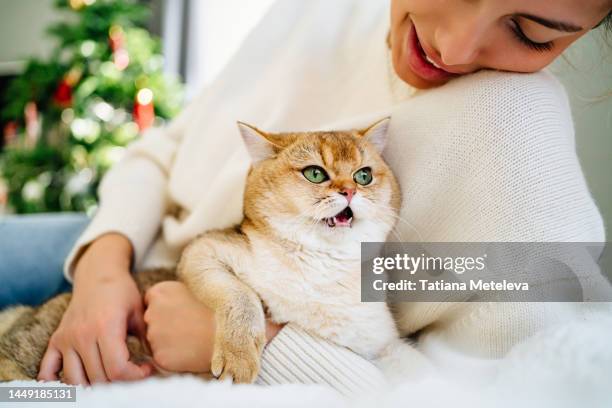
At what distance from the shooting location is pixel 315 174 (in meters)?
0.87

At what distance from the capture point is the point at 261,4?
2.93 metres

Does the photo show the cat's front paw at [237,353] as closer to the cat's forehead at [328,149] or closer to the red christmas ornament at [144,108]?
the cat's forehead at [328,149]

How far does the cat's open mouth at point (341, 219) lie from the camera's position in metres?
0.81

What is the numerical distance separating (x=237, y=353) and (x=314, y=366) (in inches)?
5.6

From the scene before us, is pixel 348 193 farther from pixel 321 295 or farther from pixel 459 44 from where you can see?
pixel 459 44

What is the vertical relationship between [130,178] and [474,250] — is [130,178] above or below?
below

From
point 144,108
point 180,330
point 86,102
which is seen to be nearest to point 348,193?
point 180,330

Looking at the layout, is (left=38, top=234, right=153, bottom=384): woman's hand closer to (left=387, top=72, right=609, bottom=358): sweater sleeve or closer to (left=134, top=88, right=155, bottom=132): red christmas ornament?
(left=387, top=72, right=609, bottom=358): sweater sleeve

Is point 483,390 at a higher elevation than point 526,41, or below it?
below

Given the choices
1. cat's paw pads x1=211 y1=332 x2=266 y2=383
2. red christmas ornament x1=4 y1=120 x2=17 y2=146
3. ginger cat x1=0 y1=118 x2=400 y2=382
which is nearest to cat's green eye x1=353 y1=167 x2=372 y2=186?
ginger cat x1=0 y1=118 x2=400 y2=382

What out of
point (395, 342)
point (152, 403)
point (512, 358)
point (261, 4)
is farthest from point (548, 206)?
point (261, 4)

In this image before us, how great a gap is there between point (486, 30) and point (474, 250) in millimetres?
384

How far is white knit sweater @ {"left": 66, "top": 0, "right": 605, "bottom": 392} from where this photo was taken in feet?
2.42

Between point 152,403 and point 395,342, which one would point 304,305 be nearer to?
point 395,342
